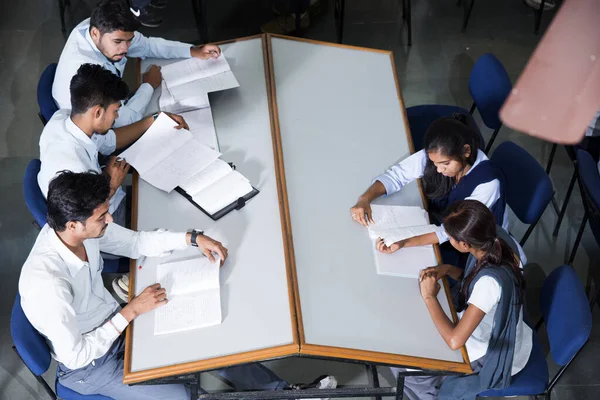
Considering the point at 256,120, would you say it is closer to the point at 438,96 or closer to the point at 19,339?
the point at 19,339

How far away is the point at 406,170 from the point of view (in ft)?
8.74

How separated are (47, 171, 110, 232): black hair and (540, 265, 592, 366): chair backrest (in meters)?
1.64

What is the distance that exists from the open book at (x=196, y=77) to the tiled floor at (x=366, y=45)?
1.21 m

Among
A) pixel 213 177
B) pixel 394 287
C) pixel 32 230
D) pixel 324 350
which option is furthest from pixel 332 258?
pixel 32 230

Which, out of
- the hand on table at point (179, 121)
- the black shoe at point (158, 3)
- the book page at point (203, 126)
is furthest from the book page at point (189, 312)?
the black shoe at point (158, 3)

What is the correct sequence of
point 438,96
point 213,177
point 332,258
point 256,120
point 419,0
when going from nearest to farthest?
1. point 332,258
2. point 213,177
3. point 256,120
4. point 438,96
5. point 419,0

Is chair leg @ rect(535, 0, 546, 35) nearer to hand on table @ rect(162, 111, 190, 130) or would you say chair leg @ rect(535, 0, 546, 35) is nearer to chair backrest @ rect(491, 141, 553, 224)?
chair backrest @ rect(491, 141, 553, 224)

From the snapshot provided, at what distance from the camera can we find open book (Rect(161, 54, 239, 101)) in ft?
9.84

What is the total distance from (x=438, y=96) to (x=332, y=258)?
226 cm

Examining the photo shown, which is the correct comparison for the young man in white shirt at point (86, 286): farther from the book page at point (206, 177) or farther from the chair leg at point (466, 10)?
the chair leg at point (466, 10)

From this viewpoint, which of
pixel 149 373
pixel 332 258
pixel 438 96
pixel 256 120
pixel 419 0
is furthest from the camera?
pixel 419 0

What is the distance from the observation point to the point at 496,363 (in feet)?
7.35

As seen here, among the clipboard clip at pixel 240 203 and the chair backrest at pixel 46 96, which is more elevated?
the chair backrest at pixel 46 96

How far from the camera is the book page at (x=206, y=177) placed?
2.58m
